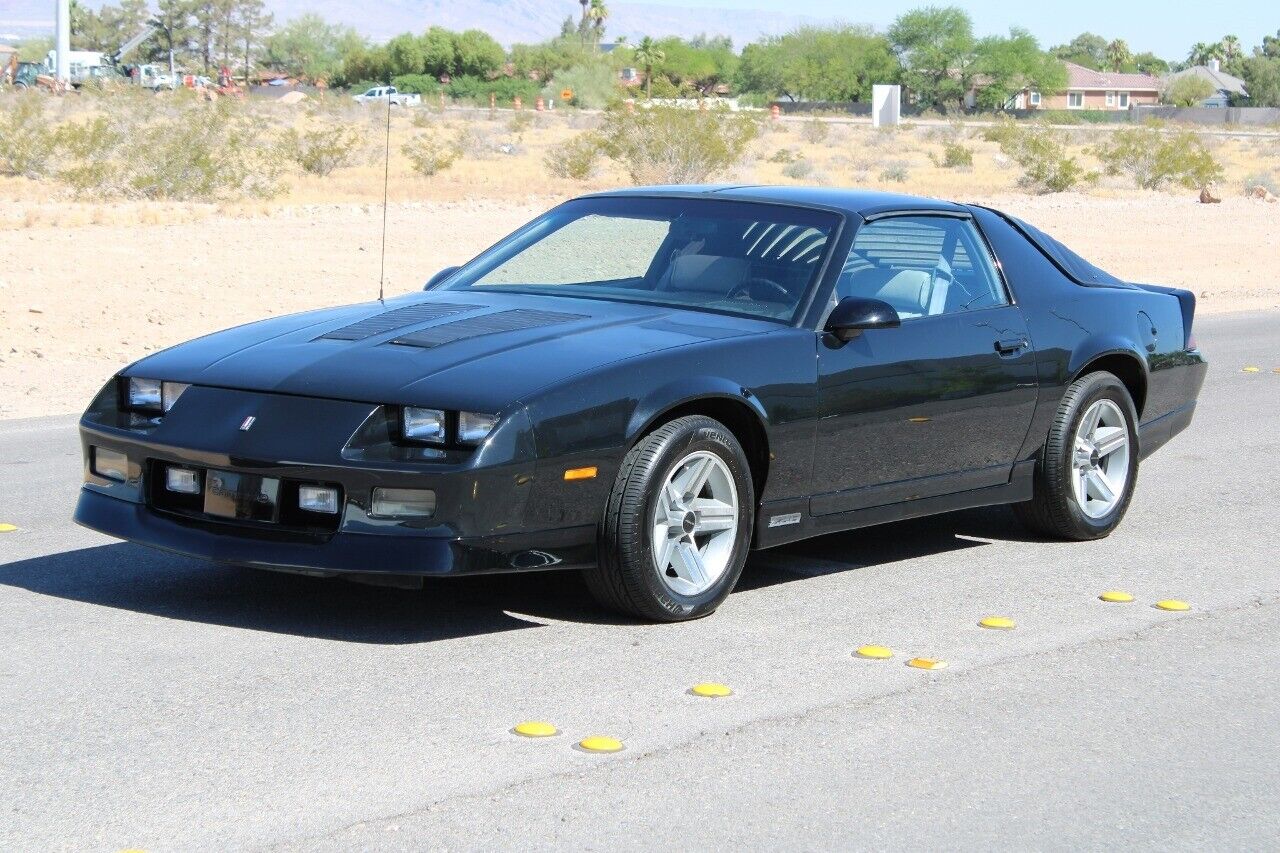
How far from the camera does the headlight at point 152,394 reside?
5.90 meters

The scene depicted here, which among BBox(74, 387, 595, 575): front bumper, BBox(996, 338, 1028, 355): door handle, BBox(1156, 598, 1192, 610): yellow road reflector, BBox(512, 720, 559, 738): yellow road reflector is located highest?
BBox(996, 338, 1028, 355): door handle

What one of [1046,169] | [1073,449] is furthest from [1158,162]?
[1073,449]

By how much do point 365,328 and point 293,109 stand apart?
53.3 m

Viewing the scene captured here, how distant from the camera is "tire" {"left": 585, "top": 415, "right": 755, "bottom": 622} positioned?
572cm

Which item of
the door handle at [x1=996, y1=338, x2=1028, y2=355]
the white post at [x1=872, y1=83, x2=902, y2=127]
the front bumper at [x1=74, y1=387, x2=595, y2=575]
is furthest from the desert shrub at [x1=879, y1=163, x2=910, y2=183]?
the front bumper at [x1=74, y1=387, x2=595, y2=575]

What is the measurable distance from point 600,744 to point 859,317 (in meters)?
2.21

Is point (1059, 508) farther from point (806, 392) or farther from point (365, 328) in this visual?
point (365, 328)

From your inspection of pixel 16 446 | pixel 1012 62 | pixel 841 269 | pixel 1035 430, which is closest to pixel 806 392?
pixel 841 269

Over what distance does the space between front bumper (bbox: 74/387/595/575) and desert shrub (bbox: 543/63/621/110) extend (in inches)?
3003

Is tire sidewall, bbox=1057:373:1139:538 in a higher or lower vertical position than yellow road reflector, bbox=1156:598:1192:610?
higher

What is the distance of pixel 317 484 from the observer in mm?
5469

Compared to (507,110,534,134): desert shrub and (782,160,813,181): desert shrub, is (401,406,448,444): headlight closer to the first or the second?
(782,160,813,181): desert shrub

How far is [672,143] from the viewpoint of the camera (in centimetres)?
3394

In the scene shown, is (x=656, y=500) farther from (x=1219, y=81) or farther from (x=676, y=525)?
(x=1219, y=81)
